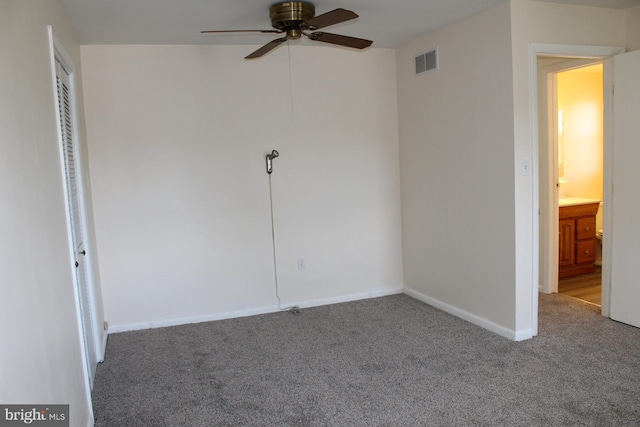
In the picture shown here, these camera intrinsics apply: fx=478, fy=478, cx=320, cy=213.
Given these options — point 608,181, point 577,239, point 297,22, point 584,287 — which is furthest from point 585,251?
point 297,22

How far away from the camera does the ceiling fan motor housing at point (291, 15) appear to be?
3002mm

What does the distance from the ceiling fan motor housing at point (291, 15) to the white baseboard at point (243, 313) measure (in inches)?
95.1

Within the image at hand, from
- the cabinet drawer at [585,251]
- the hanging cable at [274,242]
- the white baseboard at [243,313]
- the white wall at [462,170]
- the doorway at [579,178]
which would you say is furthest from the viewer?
the cabinet drawer at [585,251]

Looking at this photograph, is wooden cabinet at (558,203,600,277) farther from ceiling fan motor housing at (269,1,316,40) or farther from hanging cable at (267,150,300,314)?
ceiling fan motor housing at (269,1,316,40)

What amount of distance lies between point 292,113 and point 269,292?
1.64m

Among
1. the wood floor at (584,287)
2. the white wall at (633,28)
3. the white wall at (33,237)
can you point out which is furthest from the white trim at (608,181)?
the white wall at (33,237)

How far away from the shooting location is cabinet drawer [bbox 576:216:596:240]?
5070 millimetres

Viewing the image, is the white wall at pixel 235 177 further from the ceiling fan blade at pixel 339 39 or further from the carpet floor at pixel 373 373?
the ceiling fan blade at pixel 339 39

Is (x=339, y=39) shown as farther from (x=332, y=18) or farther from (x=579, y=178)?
(x=579, y=178)

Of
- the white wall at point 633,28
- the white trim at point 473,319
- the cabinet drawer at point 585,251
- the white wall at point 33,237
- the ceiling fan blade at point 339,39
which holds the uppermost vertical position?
the white wall at point 633,28

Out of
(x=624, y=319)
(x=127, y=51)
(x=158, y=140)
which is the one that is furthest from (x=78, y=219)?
(x=624, y=319)

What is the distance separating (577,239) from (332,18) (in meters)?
3.84

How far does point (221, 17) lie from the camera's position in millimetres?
3287

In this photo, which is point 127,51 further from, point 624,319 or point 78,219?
point 624,319
